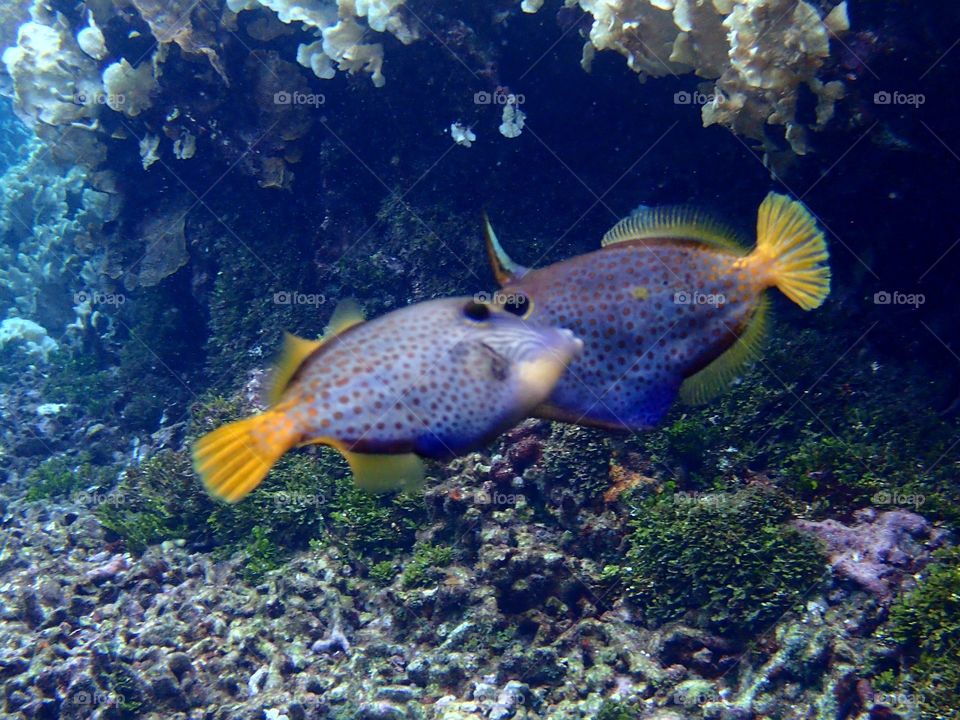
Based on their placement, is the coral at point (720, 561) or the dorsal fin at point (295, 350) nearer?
the dorsal fin at point (295, 350)

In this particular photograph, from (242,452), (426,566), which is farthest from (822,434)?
(242,452)

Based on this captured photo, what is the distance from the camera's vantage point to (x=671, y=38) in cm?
550

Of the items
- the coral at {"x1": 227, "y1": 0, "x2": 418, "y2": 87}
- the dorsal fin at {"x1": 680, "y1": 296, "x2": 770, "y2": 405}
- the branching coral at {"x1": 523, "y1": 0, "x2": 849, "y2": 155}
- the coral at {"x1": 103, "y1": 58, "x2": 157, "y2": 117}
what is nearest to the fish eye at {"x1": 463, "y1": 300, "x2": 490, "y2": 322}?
the dorsal fin at {"x1": 680, "y1": 296, "x2": 770, "y2": 405}

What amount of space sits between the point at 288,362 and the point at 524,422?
4104 millimetres

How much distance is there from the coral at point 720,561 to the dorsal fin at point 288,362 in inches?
155

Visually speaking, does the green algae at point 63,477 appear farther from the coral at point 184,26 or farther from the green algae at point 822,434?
the green algae at point 822,434

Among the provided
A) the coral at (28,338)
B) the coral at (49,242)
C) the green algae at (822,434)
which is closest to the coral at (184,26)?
the coral at (49,242)

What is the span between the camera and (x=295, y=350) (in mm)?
1702

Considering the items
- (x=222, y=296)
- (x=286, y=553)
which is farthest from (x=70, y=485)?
(x=286, y=553)

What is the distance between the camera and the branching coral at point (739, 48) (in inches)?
184

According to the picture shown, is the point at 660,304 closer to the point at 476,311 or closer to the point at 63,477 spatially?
the point at 476,311

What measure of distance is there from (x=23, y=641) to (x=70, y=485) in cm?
423

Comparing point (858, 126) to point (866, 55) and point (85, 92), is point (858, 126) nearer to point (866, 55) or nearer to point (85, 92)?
point (866, 55)

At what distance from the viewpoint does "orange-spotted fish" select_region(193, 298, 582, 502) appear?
4.95 feet
